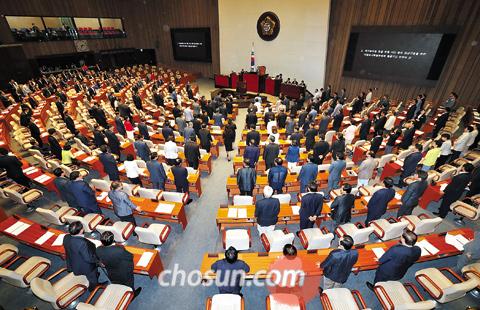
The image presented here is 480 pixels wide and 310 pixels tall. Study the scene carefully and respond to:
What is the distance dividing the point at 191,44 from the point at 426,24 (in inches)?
800

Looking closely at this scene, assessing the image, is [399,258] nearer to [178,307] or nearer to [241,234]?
[241,234]

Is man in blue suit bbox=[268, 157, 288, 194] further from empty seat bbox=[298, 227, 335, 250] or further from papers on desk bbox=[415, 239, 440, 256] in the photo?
papers on desk bbox=[415, 239, 440, 256]

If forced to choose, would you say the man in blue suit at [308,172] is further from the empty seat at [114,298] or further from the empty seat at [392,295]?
the empty seat at [114,298]

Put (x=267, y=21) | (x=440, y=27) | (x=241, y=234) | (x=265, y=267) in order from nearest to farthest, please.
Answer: (x=265, y=267), (x=241, y=234), (x=440, y=27), (x=267, y=21)

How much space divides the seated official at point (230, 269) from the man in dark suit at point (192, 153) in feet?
15.1

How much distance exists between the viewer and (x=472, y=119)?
11.1 m

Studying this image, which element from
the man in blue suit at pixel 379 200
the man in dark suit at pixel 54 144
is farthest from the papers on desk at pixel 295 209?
the man in dark suit at pixel 54 144

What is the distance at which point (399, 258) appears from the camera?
13.9 feet

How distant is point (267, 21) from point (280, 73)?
168 inches

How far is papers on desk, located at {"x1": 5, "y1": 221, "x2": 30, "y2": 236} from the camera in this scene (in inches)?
215

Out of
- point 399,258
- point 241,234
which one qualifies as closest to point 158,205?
point 241,234

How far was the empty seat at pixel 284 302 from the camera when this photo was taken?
3863 mm

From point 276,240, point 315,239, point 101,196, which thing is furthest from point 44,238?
point 315,239

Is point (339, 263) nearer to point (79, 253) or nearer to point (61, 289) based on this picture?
point (79, 253)
